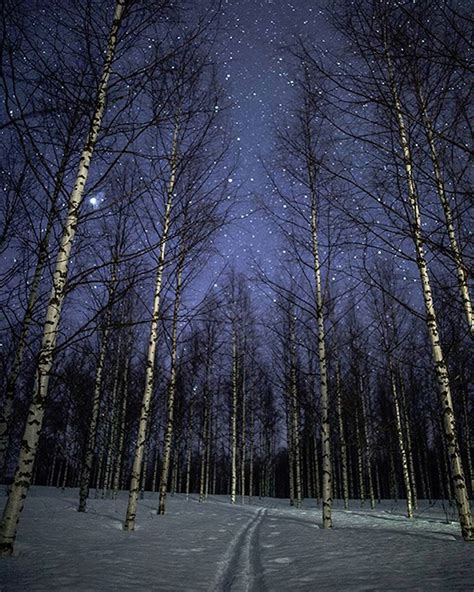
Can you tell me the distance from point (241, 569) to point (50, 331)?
3282mm

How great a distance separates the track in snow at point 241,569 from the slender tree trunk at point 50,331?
200cm

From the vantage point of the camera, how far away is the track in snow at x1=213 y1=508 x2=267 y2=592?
9.45 ft

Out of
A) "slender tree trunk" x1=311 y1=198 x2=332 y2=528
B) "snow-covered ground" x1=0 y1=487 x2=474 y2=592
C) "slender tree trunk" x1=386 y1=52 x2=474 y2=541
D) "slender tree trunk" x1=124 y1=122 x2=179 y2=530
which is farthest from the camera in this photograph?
"slender tree trunk" x1=311 y1=198 x2=332 y2=528

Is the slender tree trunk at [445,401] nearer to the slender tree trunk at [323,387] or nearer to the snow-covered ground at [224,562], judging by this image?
the snow-covered ground at [224,562]

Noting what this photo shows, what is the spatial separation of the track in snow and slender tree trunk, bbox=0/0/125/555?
2.00 meters

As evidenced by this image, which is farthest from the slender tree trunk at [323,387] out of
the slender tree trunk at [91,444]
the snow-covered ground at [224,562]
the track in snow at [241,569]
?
the slender tree trunk at [91,444]

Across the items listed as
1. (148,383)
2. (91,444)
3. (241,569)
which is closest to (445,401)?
(241,569)

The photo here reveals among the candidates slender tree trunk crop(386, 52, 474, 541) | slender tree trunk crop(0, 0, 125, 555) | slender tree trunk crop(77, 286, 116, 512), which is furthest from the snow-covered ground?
slender tree trunk crop(77, 286, 116, 512)

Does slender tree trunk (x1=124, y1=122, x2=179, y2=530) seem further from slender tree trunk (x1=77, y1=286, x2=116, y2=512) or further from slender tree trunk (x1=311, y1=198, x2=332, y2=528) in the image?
slender tree trunk (x1=311, y1=198, x2=332, y2=528)

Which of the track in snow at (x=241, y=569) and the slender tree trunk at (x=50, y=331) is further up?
the slender tree trunk at (x=50, y=331)

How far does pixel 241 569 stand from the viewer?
354cm

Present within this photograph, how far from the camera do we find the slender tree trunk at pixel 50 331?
10.7ft

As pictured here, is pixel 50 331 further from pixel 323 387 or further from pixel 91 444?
pixel 91 444

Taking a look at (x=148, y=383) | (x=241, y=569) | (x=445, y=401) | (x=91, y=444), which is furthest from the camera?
(x=91, y=444)
